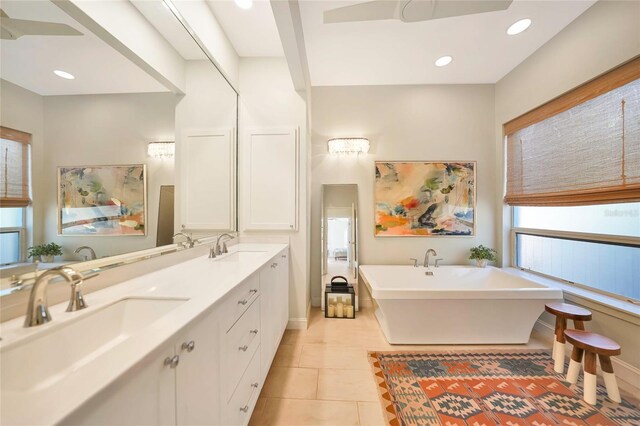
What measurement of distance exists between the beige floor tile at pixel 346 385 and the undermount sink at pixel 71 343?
1.32 m

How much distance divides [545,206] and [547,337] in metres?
1.33

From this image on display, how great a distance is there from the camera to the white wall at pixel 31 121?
2.65ft

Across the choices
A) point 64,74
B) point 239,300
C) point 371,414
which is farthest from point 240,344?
point 64,74

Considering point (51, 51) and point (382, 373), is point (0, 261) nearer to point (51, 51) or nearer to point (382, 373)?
point (51, 51)

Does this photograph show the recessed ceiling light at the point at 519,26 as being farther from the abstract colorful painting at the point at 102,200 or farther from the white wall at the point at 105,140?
the abstract colorful painting at the point at 102,200

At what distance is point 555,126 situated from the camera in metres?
2.40

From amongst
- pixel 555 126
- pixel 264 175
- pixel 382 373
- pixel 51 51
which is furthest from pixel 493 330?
pixel 51 51

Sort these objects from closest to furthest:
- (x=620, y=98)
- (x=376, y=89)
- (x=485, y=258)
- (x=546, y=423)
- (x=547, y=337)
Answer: (x=546, y=423), (x=620, y=98), (x=547, y=337), (x=485, y=258), (x=376, y=89)

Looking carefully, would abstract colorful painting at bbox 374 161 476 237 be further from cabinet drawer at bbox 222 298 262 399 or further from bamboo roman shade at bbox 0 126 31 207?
Answer: bamboo roman shade at bbox 0 126 31 207

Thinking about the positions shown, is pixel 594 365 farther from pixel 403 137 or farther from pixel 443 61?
pixel 443 61

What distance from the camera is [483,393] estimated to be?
5.63 ft

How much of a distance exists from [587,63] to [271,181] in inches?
120

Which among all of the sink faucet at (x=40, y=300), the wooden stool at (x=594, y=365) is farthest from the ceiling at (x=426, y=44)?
the wooden stool at (x=594, y=365)

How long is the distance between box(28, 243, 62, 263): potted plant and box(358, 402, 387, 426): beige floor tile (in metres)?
1.81
